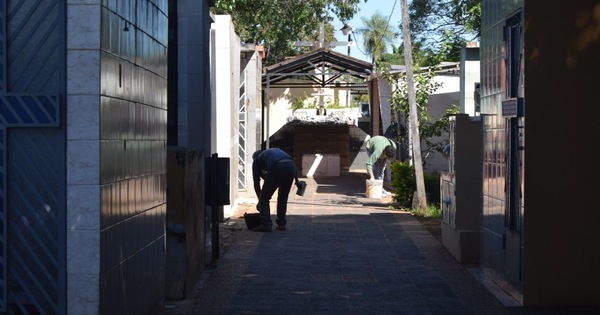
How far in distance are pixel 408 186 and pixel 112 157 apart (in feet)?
47.5

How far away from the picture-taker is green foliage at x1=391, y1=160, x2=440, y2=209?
787 inches

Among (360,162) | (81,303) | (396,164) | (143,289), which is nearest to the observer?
(81,303)

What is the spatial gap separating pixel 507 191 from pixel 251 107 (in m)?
14.3

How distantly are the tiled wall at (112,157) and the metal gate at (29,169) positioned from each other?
0.43 feet

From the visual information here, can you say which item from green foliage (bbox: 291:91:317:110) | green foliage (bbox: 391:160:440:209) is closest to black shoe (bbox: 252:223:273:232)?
Answer: green foliage (bbox: 391:160:440:209)

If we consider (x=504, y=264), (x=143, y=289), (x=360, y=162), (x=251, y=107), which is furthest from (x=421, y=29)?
(x=143, y=289)

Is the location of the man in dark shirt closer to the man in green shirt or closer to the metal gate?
the man in green shirt

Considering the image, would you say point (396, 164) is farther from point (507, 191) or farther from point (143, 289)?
point (143, 289)

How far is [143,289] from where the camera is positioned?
7.43m

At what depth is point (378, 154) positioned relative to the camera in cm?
2384

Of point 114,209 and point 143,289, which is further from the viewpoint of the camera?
point 143,289

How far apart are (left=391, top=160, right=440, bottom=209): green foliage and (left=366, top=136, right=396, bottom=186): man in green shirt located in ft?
8.97

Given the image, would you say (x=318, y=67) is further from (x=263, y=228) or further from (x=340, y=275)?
(x=340, y=275)

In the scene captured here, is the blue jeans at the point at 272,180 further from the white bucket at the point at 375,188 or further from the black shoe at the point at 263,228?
the white bucket at the point at 375,188
